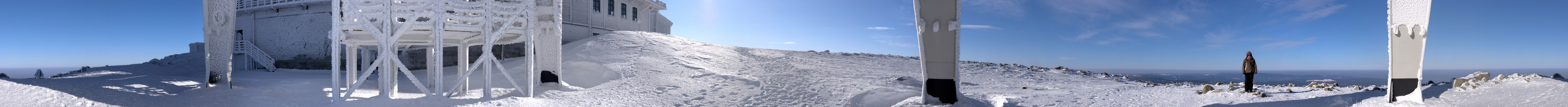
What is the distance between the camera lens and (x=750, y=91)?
831cm

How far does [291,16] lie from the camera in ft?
60.1

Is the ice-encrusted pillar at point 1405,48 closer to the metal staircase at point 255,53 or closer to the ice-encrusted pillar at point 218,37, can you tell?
the ice-encrusted pillar at point 218,37

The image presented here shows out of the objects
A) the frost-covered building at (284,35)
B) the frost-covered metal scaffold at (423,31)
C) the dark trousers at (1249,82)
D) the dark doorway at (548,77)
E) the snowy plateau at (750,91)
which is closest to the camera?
the frost-covered metal scaffold at (423,31)

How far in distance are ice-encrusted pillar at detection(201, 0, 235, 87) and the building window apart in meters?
14.3

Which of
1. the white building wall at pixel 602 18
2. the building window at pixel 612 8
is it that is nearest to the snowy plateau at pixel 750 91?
the white building wall at pixel 602 18

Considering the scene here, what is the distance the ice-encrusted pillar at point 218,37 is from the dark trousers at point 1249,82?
45.1 ft

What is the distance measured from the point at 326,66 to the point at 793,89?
1542cm

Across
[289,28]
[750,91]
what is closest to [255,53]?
[289,28]

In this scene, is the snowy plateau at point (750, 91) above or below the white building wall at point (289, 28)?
below

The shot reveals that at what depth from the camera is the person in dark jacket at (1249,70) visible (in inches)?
306

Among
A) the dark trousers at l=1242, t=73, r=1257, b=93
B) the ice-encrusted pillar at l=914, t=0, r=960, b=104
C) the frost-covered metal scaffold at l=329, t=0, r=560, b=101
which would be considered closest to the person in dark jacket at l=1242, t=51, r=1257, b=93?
the dark trousers at l=1242, t=73, r=1257, b=93

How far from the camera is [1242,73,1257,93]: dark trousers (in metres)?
7.75

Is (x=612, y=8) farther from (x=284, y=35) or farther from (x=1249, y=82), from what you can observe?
(x=1249, y=82)

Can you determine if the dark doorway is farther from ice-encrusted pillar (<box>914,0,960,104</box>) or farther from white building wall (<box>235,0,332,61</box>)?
white building wall (<box>235,0,332,61</box>)
